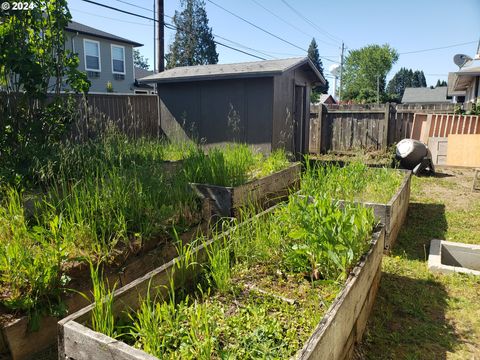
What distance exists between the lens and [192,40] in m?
45.8

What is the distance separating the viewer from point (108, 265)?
2.82m

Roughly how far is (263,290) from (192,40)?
47.3 m

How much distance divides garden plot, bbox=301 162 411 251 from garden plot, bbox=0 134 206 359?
1438 mm

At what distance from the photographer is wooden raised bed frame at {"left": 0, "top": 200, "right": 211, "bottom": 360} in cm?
219

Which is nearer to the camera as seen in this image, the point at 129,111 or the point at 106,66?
the point at 129,111

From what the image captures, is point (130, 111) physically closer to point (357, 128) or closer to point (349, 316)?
point (357, 128)

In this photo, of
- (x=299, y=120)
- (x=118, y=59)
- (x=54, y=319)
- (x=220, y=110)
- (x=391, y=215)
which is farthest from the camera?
(x=118, y=59)

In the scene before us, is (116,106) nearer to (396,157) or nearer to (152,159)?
(152,159)

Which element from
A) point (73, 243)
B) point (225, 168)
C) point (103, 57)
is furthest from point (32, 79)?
point (103, 57)

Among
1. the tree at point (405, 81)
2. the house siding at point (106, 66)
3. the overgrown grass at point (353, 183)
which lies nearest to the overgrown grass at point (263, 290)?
the overgrown grass at point (353, 183)

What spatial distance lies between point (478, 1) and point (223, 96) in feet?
21.4

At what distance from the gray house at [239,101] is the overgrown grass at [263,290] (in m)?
4.96

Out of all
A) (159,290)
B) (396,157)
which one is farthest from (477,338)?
(396,157)

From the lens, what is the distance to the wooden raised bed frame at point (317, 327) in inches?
65.4
